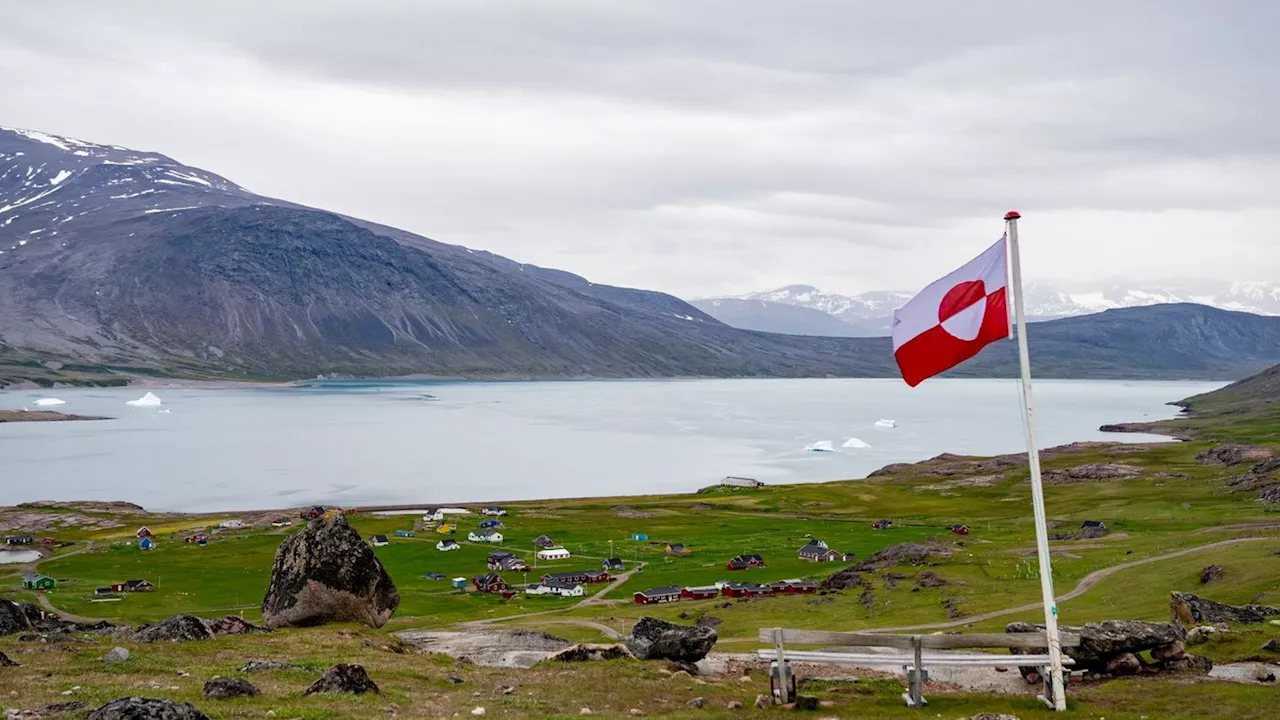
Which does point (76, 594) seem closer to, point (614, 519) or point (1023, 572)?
point (614, 519)

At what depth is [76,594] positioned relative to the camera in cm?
8200

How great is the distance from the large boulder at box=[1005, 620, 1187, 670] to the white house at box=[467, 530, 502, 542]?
93.8m

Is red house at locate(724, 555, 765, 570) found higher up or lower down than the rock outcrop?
lower down

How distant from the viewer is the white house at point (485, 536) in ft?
373

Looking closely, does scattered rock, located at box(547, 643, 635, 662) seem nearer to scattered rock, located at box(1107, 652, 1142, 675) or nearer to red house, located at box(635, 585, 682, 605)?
scattered rock, located at box(1107, 652, 1142, 675)

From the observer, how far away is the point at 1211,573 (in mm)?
50094

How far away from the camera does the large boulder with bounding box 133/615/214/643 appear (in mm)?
29797

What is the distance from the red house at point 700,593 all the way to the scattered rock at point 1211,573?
3807cm

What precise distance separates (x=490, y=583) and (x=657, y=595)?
17378 millimetres

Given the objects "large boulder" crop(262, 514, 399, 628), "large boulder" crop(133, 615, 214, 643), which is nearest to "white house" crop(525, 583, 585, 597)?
"large boulder" crop(262, 514, 399, 628)

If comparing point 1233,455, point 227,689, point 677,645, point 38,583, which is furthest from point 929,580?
point 1233,455

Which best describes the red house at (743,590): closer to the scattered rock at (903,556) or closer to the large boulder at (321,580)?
the scattered rock at (903,556)

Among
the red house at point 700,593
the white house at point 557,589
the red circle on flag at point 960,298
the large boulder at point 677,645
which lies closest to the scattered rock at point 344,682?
the large boulder at point 677,645

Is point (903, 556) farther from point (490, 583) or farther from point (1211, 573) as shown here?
point (490, 583)
